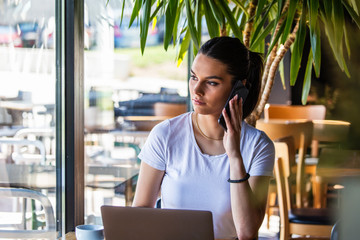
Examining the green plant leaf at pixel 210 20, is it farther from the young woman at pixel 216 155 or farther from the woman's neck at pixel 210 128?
the woman's neck at pixel 210 128

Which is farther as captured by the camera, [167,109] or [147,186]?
[167,109]

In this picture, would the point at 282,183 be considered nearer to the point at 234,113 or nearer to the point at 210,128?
the point at 210,128

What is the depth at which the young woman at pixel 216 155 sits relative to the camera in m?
1.43

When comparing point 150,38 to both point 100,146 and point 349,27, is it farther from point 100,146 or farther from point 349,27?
point 349,27

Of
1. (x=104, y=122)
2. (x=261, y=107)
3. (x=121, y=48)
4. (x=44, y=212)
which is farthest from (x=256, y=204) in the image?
(x=121, y=48)

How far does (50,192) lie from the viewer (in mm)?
1951

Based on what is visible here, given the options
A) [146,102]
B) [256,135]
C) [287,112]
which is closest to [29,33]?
[256,135]

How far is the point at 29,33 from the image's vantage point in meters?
1.71

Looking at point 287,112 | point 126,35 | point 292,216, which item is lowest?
point 292,216

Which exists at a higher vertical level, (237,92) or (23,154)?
→ (237,92)

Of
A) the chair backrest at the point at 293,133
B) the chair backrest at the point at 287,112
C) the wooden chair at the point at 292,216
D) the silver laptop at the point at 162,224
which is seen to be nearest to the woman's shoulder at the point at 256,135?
the silver laptop at the point at 162,224

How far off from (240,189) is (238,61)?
43 cm

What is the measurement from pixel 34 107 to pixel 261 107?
969 mm

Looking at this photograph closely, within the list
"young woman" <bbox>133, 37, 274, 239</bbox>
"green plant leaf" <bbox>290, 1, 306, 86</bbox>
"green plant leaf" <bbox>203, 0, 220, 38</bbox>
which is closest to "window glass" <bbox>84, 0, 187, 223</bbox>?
"green plant leaf" <bbox>203, 0, 220, 38</bbox>
